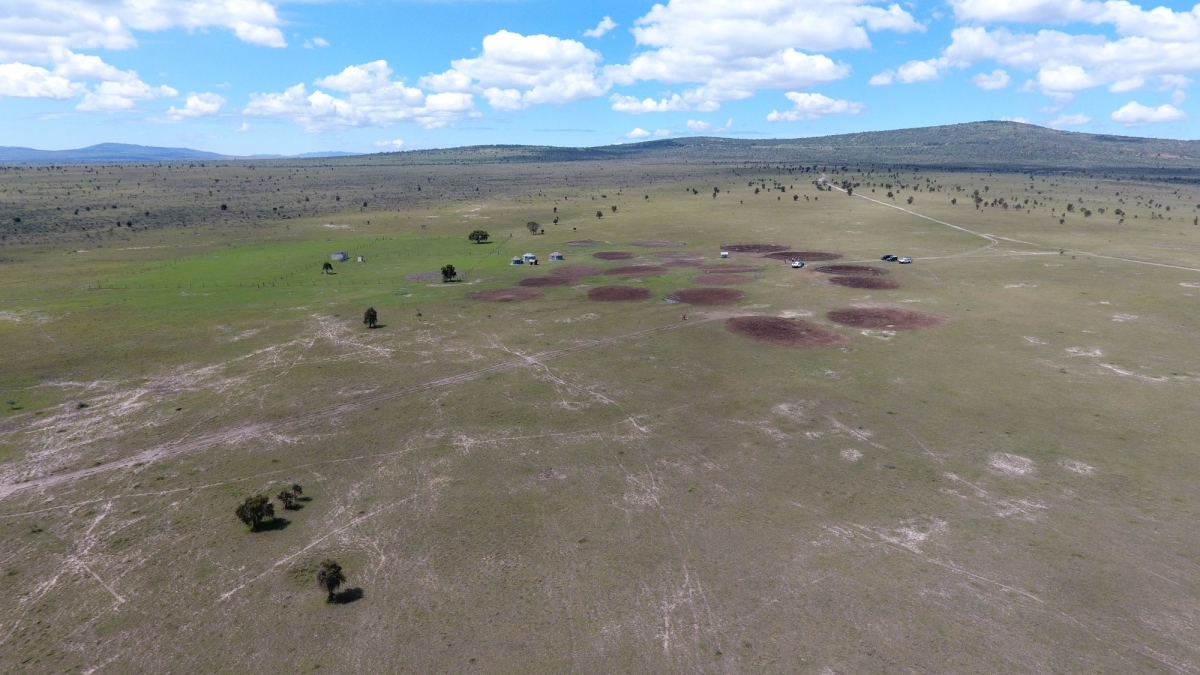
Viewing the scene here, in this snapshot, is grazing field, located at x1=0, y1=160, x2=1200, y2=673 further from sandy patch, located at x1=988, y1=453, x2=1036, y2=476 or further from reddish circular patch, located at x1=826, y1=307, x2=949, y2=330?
reddish circular patch, located at x1=826, y1=307, x2=949, y2=330

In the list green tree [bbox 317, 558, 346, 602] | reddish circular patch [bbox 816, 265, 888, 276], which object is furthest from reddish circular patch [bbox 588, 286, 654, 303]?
green tree [bbox 317, 558, 346, 602]

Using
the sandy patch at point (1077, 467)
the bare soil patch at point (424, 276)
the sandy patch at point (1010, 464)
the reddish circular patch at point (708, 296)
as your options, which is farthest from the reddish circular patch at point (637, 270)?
the sandy patch at point (1077, 467)

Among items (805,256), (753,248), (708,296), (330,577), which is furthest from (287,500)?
(753,248)

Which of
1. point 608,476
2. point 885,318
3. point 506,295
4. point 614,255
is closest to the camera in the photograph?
point 608,476

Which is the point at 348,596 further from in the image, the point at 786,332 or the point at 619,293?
the point at 619,293

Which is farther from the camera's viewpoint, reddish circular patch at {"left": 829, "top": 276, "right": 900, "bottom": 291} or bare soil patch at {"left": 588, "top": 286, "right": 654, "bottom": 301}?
reddish circular patch at {"left": 829, "top": 276, "right": 900, "bottom": 291}

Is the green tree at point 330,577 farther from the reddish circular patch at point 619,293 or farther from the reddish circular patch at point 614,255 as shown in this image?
the reddish circular patch at point 614,255

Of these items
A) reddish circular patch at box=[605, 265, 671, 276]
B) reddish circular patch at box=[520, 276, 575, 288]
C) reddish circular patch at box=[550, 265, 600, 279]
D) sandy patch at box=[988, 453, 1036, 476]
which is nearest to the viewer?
sandy patch at box=[988, 453, 1036, 476]
